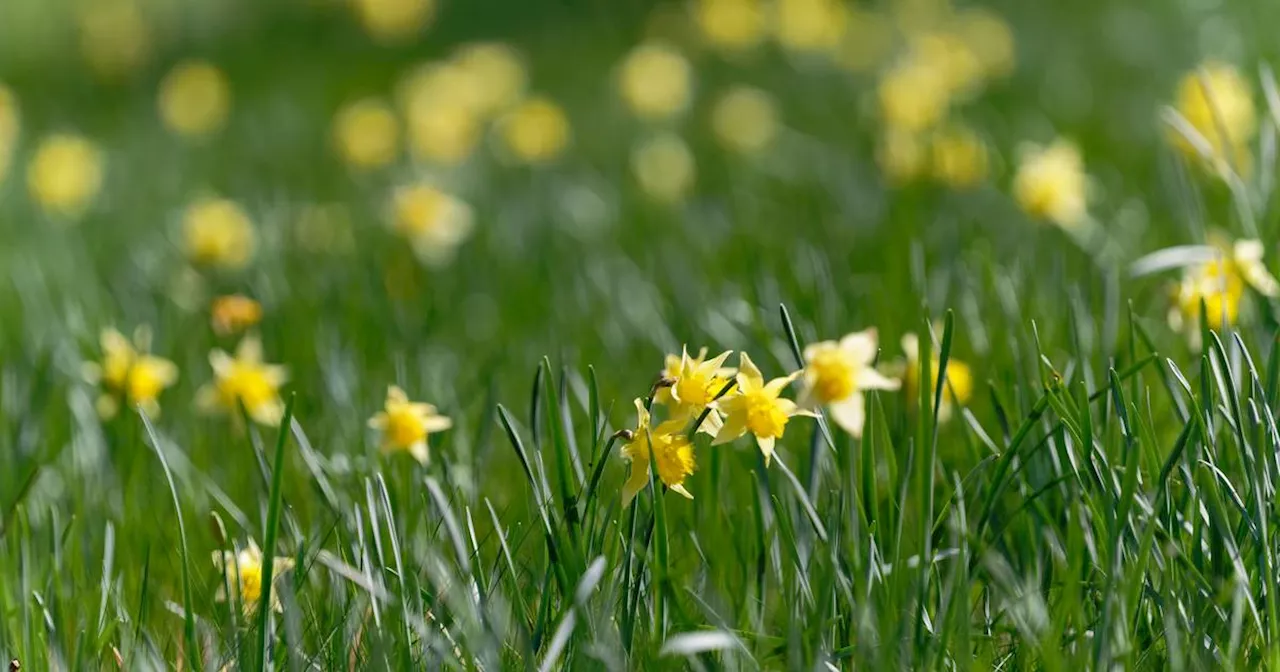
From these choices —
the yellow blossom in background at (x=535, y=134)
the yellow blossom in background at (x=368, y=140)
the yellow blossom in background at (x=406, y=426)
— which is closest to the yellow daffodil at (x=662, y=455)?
the yellow blossom in background at (x=406, y=426)

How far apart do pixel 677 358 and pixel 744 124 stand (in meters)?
3.15

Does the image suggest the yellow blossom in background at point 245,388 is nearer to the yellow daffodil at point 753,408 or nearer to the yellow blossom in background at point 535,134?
the yellow daffodil at point 753,408

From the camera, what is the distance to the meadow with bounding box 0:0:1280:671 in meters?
1.43

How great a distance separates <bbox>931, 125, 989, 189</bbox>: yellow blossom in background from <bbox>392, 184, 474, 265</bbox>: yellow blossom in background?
1.17 metres

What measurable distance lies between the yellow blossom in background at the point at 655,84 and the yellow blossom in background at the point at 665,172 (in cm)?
56

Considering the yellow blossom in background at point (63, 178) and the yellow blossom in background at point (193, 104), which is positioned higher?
the yellow blossom in background at point (63, 178)

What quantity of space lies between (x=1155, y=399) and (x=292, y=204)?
9.82 feet

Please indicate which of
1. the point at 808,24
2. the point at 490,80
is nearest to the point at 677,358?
the point at 490,80

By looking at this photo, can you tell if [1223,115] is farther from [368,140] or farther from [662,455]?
[368,140]

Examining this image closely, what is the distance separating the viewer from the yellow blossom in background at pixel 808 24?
5.57m

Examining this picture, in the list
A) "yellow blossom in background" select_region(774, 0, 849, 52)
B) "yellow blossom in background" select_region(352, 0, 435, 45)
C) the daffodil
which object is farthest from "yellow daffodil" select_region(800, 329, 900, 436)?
"yellow blossom in background" select_region(352, 0, 435, 45)

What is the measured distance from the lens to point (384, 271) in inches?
135

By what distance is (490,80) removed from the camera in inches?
210

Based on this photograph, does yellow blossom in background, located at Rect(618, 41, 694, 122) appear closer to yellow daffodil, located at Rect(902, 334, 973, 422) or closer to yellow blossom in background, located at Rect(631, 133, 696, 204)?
yellow blossom in background, located at Rect(631, 133, 696, 204)
